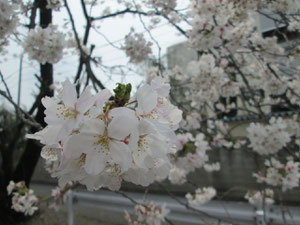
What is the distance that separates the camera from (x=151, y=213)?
1.93 meters

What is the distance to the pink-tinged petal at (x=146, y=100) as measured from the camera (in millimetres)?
522

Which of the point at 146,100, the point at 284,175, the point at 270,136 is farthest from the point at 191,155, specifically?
the point at 146,100

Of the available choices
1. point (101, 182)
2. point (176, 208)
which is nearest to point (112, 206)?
point (176, 208)

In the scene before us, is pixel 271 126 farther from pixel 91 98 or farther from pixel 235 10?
pixel 91 98

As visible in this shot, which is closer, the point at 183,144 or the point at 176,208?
the point at 183,144

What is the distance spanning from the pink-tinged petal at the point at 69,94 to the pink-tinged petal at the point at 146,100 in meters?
0.14

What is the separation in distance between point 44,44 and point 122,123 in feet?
5.39

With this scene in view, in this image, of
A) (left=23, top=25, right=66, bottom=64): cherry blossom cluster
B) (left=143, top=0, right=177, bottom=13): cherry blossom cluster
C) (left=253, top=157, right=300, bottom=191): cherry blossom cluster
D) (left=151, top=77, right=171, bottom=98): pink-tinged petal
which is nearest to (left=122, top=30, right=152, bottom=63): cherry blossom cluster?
(left=143, top=0, right=177, bottom=13): cherry blossom cluster

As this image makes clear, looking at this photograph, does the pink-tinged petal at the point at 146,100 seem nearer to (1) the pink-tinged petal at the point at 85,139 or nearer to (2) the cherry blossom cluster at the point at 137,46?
(1) the pink-tinged petal at the point at 85,139

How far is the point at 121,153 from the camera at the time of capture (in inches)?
19.6

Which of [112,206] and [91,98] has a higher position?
[91,98]

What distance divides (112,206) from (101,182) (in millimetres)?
3630

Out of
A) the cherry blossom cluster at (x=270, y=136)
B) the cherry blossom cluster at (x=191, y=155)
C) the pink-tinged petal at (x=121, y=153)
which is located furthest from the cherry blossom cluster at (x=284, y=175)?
the pink-tinged petal at (x=121, y=153)

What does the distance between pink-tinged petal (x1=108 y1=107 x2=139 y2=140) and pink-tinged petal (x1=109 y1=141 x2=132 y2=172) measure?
0.06 feet
